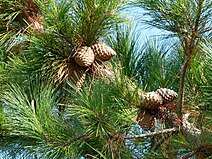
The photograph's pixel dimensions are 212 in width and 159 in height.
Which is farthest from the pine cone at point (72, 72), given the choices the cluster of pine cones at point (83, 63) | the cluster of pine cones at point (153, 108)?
the cluster of pine cones at point (153, 108)

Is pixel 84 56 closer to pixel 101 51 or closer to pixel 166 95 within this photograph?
pixel 101 51

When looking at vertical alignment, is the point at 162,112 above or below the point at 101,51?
below

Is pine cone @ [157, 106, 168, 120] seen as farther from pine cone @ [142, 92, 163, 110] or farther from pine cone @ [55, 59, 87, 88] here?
pine cone @ [55, 59, 87, 88]

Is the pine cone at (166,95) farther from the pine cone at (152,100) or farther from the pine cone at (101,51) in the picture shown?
the pine cone at (101,51)

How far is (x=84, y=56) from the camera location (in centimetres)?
127

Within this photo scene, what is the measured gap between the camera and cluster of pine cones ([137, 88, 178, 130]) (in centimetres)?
119

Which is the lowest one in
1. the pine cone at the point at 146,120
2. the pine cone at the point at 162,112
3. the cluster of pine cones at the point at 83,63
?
the pine cone at the point at 146,120

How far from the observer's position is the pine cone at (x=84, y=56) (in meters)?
1.27

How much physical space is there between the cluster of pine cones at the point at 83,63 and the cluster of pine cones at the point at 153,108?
0.14 meters

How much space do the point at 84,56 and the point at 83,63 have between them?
1 centimetres

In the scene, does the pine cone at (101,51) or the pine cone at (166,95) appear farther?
the pine cone at (101,51)

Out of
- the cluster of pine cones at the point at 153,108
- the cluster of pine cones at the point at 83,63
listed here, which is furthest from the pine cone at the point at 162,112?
the cluster of pine cones at the point at 83,63

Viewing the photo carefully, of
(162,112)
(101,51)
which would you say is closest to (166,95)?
(162,112)

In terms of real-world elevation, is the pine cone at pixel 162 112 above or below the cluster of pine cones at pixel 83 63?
below
